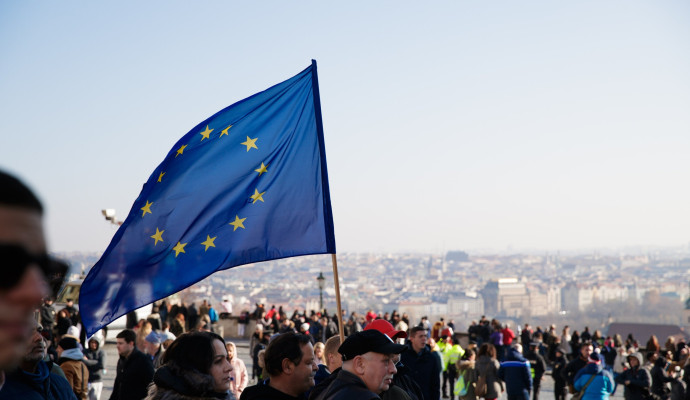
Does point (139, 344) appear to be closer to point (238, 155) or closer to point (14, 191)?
point (238, 155)

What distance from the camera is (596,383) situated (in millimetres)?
10938

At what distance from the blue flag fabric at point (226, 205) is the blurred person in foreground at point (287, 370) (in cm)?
173

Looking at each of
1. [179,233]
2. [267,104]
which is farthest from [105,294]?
[267,104]

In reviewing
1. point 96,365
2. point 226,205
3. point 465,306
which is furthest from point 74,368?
point 465,306

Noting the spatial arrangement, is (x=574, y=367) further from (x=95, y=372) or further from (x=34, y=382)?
(x=34, y=382)

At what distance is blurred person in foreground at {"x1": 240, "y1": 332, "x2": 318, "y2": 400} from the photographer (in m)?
4.25

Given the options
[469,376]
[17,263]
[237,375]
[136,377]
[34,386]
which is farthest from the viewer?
[469,376]

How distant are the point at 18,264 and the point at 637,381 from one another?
12.5 m

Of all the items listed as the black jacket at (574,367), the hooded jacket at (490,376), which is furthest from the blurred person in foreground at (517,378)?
the black jacket at (574,367)

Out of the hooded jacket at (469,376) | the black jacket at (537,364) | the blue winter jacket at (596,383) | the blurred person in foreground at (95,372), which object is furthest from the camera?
the black jacket at (537,364)

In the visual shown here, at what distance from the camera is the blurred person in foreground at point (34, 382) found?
11.5ft

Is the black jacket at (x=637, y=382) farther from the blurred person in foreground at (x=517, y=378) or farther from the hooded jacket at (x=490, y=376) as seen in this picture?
the hooded jacket at (x=490, y=376)

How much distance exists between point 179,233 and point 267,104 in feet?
4.47

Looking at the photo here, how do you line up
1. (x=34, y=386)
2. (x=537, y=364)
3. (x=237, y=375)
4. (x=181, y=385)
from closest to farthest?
(x=181, y=385) < (x=34, y=386) < (x=237, y=375) < (x=537, y=364)
